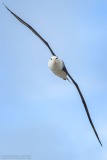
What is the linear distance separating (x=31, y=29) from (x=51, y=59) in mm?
1839

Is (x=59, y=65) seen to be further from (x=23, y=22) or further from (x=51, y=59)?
(x=23, y=22)

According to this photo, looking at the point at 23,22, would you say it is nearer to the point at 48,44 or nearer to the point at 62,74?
the point at 48,44

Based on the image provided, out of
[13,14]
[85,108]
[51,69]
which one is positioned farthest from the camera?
[85,108]

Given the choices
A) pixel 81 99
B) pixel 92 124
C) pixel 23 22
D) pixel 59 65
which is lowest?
pixel 92 124

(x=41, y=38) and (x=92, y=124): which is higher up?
(x=41, y=38)

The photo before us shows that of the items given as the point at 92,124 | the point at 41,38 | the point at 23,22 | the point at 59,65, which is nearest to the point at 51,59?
the point at 59,65

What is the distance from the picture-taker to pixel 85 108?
13.8 meters

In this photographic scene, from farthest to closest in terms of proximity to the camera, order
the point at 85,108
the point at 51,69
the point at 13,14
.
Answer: the point at 85,108
the point at 13,14
the point at 51,69

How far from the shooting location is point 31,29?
13164 mm

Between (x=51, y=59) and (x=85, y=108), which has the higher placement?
(x=51, y=59)

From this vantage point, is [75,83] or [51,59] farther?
[75,83]

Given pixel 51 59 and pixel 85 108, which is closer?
pixel 51 59

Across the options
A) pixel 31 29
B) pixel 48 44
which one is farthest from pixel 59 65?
pixel 31 29

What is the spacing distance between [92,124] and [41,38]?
3.87 m
